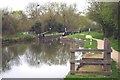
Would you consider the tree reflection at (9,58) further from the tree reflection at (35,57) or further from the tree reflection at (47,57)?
the tree reflection at (47,57)

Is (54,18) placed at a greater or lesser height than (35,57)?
greater

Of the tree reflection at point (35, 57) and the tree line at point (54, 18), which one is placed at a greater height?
the tree line at point (54, 18)

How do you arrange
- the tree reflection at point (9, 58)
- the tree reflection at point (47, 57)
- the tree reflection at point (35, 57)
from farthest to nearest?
the tree reflection at point (47, 57)
the tree reflection at point (35, 57)
the tree reflection at point (9, 58)

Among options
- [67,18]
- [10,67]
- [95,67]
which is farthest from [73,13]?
[95,67]

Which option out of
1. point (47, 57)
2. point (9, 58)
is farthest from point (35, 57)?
point (9, 58)

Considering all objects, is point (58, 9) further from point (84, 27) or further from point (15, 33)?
point (15, 33)

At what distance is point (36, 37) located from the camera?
1312 inches

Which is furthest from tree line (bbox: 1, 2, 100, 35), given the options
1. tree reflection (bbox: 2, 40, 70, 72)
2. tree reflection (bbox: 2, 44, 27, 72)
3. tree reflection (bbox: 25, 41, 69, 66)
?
tree reflection (bbox: 25, 41, 69, 66)

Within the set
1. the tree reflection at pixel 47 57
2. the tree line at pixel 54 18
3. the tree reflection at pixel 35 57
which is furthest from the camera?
the tree line at pixel 54 18

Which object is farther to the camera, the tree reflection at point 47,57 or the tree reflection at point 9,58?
the tree reflection at point 47,57

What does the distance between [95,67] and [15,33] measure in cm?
1982

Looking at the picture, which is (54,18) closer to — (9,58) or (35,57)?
(35,57)

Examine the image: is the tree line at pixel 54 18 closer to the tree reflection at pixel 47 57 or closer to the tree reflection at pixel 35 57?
the tree reflection at pixel 35 57

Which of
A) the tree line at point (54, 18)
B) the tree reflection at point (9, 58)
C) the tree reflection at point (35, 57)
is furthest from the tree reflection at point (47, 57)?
the tree line at point (54, 18)
